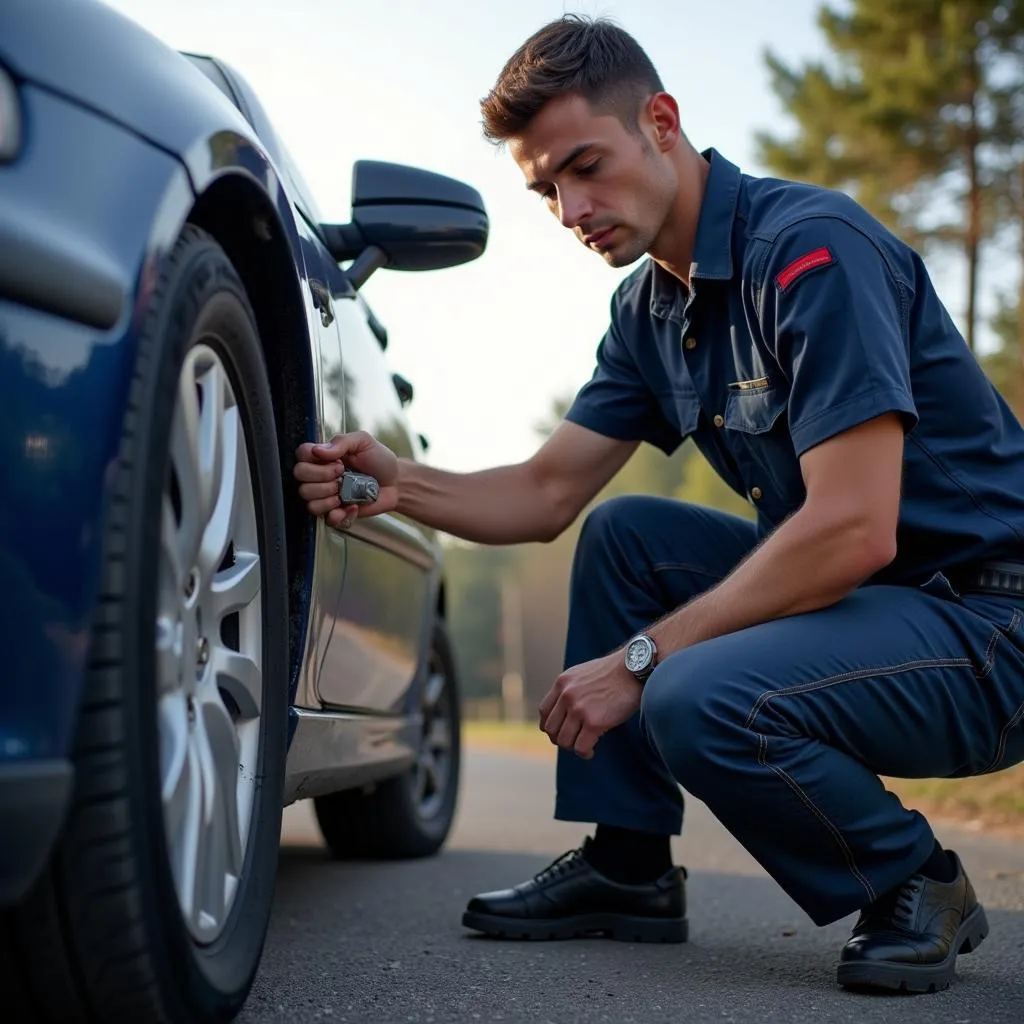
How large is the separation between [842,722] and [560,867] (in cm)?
71

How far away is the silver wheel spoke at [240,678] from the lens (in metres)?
1.60

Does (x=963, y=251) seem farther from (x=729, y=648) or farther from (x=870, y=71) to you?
(x=729, y=648)

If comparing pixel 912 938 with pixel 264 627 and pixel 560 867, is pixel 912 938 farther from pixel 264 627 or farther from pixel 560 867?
pixel 264 627

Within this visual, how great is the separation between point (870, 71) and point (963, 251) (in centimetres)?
270

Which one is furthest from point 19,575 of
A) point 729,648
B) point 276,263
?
point 729,648

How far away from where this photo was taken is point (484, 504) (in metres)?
2.83

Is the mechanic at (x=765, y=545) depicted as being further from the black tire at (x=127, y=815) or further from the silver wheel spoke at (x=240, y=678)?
the black tire at (x=127, y=815)

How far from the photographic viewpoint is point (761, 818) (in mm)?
2002

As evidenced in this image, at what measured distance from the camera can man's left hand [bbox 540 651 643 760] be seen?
86.3 inches

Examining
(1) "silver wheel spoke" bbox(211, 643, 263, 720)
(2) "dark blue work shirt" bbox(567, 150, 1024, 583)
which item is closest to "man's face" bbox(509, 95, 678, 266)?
(2) "dark blue work shirt" bbox(567, 150, 1024, 583)

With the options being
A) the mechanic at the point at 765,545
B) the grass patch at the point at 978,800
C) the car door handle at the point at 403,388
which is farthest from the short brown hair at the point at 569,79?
the grass patch at the point at 978,800

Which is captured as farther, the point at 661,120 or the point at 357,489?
the point at 661,120

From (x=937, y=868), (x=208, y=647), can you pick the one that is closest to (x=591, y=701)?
(x=937, y=868)

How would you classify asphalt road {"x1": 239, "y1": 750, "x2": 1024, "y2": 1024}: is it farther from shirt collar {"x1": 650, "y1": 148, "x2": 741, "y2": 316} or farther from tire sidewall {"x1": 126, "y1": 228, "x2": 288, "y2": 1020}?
shirt collar {"x1": 650, "y1": 148, "x2": 741, "y2": 316}
